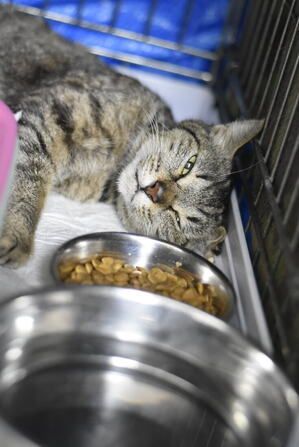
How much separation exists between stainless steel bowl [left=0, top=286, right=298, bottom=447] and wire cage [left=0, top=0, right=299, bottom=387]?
0.40ft

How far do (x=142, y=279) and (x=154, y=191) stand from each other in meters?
0.32

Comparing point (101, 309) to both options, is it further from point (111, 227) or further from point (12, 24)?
point (12, 24)

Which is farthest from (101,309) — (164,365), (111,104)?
(111,104)

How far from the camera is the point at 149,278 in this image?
1.91m

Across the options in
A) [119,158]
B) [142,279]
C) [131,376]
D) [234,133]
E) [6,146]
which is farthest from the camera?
[119,158]

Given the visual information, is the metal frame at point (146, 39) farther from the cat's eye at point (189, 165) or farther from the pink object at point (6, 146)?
the pink object at point (6, 146)

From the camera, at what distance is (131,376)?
1.66 m

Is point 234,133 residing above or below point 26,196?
above

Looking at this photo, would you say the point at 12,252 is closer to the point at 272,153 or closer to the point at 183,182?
the point at 183,182

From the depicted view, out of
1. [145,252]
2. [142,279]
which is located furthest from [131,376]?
[145,252]

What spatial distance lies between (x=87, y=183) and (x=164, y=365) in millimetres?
856

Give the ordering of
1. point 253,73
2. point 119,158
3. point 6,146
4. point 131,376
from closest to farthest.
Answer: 1. point 6,146
2. point 131,376
3. point 119,158
4. point 253,73

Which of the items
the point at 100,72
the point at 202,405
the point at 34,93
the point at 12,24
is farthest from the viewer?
the point at 12,24


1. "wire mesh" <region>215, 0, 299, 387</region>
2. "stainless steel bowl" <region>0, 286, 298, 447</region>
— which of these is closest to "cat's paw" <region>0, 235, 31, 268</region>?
"stainless steel bowl" <region>0, 286, 298, 447</region>
